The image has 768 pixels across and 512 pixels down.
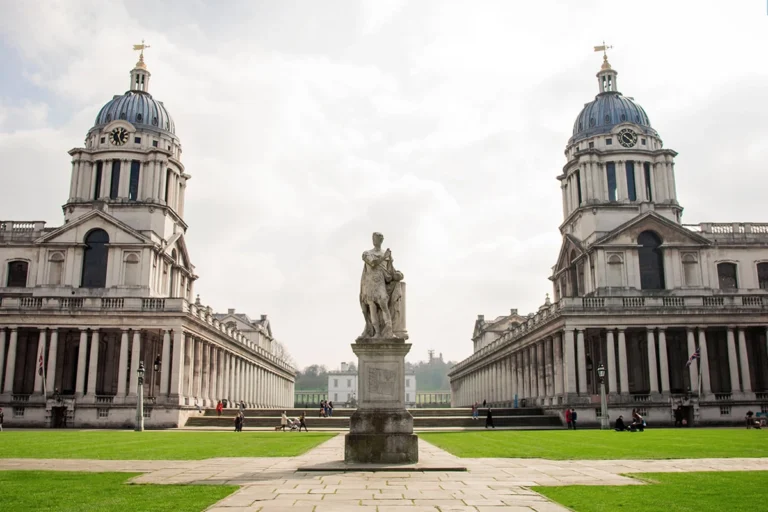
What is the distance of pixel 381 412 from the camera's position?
1945 cm

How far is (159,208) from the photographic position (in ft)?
233

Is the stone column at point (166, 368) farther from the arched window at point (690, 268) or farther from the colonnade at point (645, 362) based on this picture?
the arched window at point (690, 268)

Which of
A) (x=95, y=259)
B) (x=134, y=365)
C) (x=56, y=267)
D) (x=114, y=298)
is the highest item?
(x=95, y=259)

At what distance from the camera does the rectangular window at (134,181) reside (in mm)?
72188

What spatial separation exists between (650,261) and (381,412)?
54.0 m

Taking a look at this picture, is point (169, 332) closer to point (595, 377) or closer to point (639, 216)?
point (595, 377)

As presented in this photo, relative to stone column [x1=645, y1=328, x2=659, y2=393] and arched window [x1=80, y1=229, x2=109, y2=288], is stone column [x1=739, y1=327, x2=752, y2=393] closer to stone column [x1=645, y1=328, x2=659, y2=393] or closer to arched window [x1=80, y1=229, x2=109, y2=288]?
stone column [x1=645, y1=328, x2=659, y2=393]

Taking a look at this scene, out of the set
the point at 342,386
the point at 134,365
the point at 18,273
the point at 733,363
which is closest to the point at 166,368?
the point at 134,365

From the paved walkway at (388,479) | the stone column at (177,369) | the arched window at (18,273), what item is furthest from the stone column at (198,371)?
the paved walkway at (388,479)

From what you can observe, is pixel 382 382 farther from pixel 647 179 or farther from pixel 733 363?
pixel 647 179

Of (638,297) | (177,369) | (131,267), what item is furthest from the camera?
(131,267)

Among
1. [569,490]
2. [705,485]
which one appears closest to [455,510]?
[569,490]

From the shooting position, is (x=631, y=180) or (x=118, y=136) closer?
(x=631, y=180)

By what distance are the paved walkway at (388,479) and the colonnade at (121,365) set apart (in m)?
38.6
